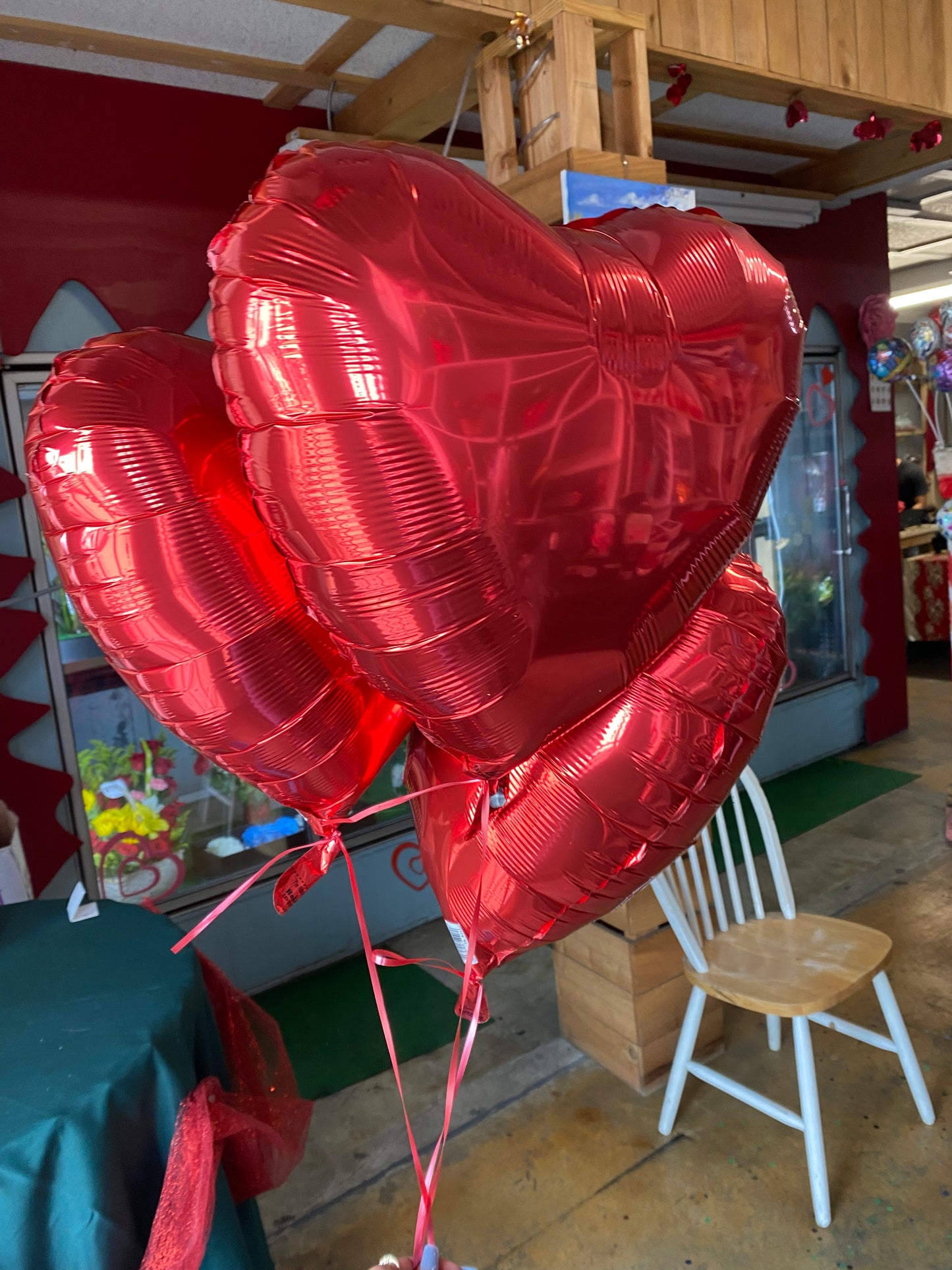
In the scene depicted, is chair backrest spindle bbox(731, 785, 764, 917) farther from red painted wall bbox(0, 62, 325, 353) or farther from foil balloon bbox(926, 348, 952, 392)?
foil balloon bbox(926, 348, 952, 392)

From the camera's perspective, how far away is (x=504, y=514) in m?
0.60

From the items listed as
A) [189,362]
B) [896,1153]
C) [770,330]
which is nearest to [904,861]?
[896,1153]

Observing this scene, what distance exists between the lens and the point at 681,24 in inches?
72.8

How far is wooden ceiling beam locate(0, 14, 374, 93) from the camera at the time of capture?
6.43ft

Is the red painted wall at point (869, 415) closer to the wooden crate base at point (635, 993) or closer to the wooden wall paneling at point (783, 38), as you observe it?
the wooden wall paneling at point (783, 38)

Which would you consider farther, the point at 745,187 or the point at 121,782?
the point at 745,187

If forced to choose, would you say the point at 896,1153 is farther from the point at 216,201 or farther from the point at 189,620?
the point at 216,201

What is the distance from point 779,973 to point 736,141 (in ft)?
9.62

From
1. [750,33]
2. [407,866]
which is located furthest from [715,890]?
[750,33]

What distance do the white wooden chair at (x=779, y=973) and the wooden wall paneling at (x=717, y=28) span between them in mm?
1575

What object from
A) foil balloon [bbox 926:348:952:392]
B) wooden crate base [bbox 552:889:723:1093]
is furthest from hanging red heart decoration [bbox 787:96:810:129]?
wooden crate base [bbox 552:889:723:1093]

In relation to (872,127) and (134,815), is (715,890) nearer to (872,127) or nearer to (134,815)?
(134,815)

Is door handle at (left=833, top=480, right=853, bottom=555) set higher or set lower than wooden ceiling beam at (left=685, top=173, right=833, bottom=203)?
lower

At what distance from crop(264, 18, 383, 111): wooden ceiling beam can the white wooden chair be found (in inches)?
75.2
